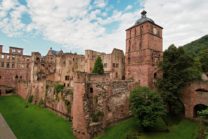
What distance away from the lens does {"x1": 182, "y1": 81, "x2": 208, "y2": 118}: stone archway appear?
68.2ft

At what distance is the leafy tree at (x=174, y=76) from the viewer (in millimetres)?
21438

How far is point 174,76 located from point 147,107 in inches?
241

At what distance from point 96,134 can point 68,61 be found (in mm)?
29264

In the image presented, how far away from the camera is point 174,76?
21.8 m

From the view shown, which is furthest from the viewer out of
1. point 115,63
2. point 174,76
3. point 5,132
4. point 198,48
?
point 198,48

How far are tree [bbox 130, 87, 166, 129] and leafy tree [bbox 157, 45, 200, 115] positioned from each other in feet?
8.16

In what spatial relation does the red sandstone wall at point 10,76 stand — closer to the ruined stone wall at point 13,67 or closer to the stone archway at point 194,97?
the ruined stone wall at point 13,67

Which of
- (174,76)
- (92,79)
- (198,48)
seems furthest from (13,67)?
(198,48)

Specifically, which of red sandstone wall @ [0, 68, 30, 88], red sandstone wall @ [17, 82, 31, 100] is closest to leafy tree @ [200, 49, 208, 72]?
red sandstone wall @ [17, 82, 31, 100]

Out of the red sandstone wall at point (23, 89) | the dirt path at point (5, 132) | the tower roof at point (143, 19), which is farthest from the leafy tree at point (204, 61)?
the red sandstone wall at point (23, 89)

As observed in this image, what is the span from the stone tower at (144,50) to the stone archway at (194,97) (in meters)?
6.12

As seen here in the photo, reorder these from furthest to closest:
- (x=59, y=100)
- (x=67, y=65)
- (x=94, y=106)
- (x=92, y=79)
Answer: (x=67, y=65), (x=59, y=100), (x=92, y=79), (x=94, y=106)

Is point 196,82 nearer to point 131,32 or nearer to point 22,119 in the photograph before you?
point 131,32

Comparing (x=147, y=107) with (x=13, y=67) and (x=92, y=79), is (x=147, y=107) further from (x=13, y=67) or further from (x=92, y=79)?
(x=13, y=67)
